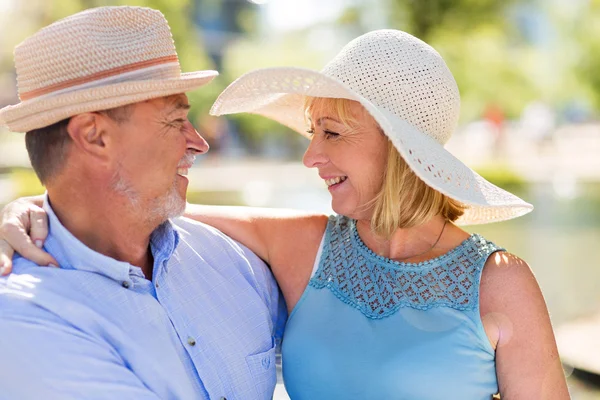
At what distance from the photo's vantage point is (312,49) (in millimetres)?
24453

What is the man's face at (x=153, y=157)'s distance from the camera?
2.14 meters

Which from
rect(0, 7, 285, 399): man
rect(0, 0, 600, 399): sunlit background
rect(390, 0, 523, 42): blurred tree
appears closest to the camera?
rect(0, 7, 285, 399): man

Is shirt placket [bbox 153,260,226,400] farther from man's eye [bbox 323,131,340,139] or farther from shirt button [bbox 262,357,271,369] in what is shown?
man's eye [bbox 323,131,340,139]

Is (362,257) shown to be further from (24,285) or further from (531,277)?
(24,285)

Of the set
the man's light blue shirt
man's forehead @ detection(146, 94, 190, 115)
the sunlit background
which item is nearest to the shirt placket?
the man's light blue shirt

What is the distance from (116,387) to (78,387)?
89 millimetres

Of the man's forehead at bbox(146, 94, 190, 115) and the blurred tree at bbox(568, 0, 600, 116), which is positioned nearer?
the man's forehead at bbox(146, 94, 190, 115)

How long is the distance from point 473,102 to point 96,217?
1935 cm

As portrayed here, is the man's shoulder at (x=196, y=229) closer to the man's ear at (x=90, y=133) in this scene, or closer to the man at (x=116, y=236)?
the man at (x=116, y=236)

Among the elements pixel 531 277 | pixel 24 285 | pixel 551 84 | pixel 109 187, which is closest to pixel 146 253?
pixel 109 187

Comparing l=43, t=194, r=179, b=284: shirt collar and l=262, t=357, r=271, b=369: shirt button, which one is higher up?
l=43, t=194, r=179, b=284: shirt collar

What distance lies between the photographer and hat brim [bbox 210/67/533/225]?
2.14m

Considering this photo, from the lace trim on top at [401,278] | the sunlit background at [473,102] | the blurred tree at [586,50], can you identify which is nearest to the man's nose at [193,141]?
the lace trim on top at [401,278]

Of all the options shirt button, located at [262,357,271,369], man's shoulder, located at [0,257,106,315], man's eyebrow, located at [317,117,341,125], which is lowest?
shirt button, located at [262,357,271,369]
